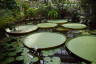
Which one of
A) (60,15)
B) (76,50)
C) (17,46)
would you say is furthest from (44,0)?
(76,50)

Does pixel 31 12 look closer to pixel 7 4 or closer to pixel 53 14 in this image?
pixel 53 14

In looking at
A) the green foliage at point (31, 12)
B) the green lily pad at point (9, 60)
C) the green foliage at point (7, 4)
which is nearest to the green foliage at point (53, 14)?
the green foliage at point (31, 12)

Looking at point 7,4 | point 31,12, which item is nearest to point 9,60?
point 7,4

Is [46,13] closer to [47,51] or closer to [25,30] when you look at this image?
[25,30]

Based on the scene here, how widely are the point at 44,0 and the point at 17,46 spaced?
3.26 metres

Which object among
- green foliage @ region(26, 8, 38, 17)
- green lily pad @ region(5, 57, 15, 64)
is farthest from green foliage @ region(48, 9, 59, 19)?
green lily pad @ region(5, 57, 15, 64)

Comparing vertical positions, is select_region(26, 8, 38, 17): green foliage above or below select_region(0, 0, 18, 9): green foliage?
below

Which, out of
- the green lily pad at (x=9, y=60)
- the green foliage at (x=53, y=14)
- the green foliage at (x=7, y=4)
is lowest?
the green lily pad at (x=9, y=60)

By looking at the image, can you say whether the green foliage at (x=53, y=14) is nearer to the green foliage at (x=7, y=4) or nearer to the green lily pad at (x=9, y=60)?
the green foliage at (x=7, y=4)

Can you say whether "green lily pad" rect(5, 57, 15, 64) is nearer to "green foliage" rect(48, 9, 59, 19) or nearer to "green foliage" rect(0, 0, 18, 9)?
"green foliage" rect(0, 0, 18, 9)

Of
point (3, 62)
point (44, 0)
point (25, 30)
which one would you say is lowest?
point (3, 62)

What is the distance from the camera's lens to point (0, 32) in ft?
9.00

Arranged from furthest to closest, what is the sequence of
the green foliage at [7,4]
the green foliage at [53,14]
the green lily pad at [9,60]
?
the green foliage at [53,14], the green foliage at [7,4], the green lily pad at [9,60]

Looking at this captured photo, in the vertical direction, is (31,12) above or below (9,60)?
above
